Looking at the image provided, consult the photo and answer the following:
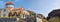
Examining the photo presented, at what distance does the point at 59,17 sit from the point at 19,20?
25.1 ft

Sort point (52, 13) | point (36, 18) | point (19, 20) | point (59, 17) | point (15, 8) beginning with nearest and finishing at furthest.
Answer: point (36, 18)
point (19, 20)
point (59, 17)
point (52, 13)
point (15, 8)

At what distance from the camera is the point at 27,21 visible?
17.9 meters

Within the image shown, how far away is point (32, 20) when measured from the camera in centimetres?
1753

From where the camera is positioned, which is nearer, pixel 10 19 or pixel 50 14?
pixel 10 19

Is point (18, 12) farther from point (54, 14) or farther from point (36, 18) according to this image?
point (36, 18)

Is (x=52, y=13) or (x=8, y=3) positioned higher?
(x=8, y=3)

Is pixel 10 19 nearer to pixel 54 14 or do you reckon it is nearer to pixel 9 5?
pixel 54 14

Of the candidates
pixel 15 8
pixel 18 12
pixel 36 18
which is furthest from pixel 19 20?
pixel 15 8

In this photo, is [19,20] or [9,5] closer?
[19,20]

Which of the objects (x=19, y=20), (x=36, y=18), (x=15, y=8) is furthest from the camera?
(x=15, y=8)

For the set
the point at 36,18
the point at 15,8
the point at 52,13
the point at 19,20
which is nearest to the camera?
the point at 36,18

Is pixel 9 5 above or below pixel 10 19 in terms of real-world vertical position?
above

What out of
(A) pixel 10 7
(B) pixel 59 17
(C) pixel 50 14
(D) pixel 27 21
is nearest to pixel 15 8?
(A) pixel 10 7

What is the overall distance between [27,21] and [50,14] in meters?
8.54
